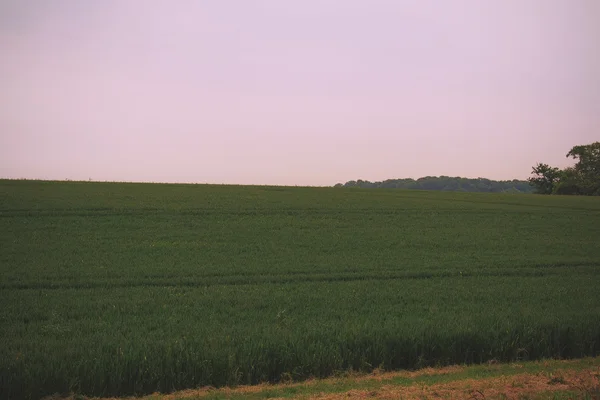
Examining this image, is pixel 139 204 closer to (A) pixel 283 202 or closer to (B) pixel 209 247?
(A) pixel 283 202

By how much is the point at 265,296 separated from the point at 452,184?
114636 millimetres

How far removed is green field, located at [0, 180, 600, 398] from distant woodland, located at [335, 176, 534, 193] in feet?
295

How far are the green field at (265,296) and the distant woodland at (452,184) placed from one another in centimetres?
8991

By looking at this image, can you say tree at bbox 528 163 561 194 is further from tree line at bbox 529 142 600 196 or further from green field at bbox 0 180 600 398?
green field at bbox 0 180 600 398

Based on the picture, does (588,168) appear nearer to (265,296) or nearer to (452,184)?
(452,184)

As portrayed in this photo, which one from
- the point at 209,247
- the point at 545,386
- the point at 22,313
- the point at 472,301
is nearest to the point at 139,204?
the point at 209,247

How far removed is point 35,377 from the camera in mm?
7910

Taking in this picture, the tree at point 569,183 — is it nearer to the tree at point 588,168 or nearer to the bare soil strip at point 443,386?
the tree at point 588,168

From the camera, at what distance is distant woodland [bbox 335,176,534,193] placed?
118m

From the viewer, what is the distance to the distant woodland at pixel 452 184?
118500 millimetres

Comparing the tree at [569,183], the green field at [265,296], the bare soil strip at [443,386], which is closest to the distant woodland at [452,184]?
the tree at [569,183]

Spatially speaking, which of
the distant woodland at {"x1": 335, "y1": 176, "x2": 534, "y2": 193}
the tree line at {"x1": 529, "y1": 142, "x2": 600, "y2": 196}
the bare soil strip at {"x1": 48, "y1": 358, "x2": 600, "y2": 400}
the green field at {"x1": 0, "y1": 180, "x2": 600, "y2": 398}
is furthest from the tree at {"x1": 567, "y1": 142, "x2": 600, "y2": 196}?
the bare soil strip at {"x1": 48, "y1": 358, "x2": 600, "y2": 400}

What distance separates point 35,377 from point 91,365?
2.89 ft

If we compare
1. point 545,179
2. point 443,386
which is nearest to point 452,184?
point 545,179
